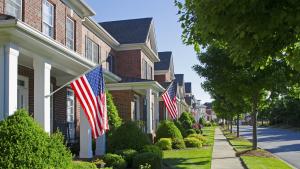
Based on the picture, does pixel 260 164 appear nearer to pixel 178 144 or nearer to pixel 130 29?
pixel 178 144

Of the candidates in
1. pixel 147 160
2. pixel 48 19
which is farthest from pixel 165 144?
pixel 48 19

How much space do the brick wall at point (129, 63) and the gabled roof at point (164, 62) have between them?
14.6 meters

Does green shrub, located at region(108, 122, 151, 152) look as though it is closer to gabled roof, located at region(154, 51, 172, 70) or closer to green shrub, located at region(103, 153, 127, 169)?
green shrub, located at region(103, 153, 127, 169)

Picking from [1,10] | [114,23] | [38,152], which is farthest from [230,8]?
[114,23]

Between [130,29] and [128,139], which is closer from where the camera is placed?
[128,139]

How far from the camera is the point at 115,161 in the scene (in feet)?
46.2

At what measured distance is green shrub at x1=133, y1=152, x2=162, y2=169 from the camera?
1395 cm

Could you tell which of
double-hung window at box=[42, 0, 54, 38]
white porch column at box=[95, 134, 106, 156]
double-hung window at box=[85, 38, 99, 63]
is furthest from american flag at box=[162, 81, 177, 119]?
double-hung window at box=[42, 0, 54, 38]

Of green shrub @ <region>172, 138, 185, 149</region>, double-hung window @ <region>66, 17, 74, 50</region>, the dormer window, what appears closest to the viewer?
the dormer window

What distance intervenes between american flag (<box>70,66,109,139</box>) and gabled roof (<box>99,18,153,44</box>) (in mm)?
19807

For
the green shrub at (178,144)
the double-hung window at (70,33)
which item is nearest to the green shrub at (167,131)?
the green shrub at (178,144)

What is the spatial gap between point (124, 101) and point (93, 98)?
619 inches

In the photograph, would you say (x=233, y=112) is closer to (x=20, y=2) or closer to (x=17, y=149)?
(x=20, y=2)

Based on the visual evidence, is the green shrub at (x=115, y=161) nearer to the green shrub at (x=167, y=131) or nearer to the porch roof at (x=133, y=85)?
the porch roof at (x=133, y=85)
